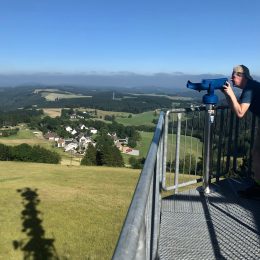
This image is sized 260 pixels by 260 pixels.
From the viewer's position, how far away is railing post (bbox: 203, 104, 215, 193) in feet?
17.3

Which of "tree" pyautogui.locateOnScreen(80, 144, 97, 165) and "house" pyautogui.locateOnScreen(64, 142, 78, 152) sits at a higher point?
"tree" pyautogui.locateOnScreen(80, 144, 97, 165)

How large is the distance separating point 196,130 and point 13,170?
1215cm

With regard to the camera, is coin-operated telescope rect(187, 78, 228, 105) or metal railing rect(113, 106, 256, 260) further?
metal railing rect(113, 106, 256, 260)

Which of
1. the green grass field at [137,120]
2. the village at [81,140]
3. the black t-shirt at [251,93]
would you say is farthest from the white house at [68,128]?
the black t-shirt at [251,93]

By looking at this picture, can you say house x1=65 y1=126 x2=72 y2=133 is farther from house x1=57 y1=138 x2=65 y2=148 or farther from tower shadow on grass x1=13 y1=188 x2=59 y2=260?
tower shadow on grass x1=13 y1=188 x2=59 y2=260

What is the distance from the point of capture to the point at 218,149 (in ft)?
19.9

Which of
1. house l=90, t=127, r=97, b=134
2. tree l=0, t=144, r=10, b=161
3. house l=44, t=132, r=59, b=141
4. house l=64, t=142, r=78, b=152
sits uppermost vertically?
tree l=0, t=144, r=10, b=161

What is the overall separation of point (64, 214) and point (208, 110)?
5378 millimetres

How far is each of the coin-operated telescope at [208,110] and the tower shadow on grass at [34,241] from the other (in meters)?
3.49

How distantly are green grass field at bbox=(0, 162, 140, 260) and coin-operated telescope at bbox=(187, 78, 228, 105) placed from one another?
149 inches

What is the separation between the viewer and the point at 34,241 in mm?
8219

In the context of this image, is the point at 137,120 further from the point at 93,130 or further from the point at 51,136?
the point at 51,136

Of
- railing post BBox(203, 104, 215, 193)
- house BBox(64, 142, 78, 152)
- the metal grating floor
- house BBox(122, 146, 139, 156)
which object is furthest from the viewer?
house BBox(64, 142, 78, 152)

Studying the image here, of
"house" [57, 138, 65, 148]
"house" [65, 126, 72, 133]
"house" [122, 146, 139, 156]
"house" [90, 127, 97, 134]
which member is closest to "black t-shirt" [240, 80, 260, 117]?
"house" [122, 146, 139, 156]
